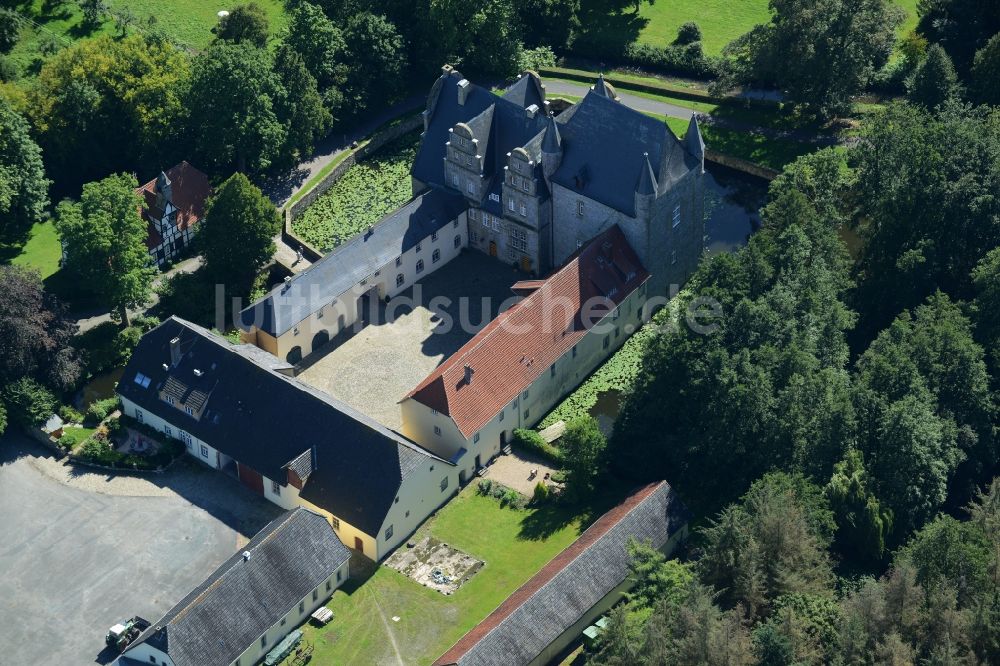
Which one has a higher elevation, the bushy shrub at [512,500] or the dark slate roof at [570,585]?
the dark slate roof at [570,585]

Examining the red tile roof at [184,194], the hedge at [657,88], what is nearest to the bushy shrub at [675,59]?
the hedge at [657,88]

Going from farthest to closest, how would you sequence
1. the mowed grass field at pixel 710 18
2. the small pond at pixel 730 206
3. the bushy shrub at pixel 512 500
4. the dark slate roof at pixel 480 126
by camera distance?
the mowed grass field at pixel 710 18
the small pond at pixel 730 206
the dark slate roof at pixel 480 126
the bushy shrub at pixel 512 500

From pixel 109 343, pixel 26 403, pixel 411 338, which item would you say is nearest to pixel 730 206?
pixel 411 338

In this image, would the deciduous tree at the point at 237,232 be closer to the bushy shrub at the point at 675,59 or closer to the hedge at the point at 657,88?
the hedge at the point at 657,88

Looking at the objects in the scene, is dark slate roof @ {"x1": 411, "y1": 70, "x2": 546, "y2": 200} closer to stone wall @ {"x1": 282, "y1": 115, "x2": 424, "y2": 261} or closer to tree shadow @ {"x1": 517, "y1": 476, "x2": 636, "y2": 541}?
stone wall @ {"x1": 282, "y1": 115, "x2": 424, "y2": 261}

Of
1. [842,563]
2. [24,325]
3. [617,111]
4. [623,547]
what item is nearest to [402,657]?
[623,547]

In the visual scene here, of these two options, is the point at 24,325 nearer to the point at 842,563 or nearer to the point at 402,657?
the point at 402,657
